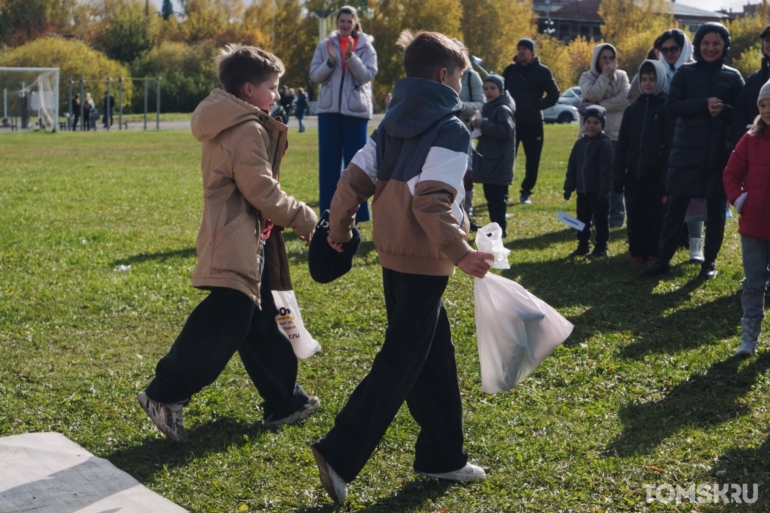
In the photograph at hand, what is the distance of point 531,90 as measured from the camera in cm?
1225

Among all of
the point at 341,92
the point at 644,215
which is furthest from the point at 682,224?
the point at 341,92

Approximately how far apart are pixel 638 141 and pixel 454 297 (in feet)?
7.42

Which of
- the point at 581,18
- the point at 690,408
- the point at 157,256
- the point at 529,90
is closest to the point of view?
the point at 690,408

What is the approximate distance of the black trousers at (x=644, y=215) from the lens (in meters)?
8.43

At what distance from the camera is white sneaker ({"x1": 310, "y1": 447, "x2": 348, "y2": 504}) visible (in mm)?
3834

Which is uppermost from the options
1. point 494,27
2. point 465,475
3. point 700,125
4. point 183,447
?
point 494,27

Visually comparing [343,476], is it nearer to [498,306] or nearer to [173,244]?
[498,306]

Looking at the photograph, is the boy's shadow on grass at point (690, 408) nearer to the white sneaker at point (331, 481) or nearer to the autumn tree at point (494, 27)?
the white sneaker at point (331, 481)

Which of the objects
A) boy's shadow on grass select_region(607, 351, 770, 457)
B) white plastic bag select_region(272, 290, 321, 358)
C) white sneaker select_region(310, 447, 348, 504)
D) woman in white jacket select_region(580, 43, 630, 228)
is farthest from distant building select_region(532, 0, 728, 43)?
white sneaker select_region(310, 447, 348, 504)

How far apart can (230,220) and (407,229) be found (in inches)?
39.4

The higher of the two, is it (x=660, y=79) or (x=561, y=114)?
(x=660, y=79)

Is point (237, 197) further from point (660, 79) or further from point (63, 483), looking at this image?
point (660, 79)

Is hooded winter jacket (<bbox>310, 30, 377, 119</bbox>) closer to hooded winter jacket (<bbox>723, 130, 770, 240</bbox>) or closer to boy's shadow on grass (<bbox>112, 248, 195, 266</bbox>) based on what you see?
boy's shadow on grass (<bbox>112, 248, 195, 266</bbox>)

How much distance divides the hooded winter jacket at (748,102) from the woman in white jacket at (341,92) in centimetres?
358
